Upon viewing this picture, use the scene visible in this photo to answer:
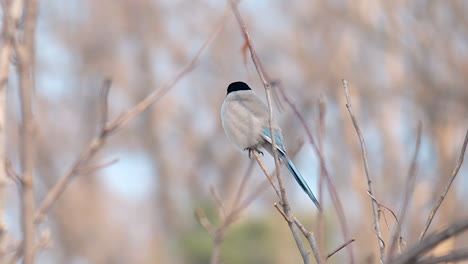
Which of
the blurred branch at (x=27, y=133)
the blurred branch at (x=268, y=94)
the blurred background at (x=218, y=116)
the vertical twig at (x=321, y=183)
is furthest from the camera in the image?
the blurred background at (x=218, y=116)

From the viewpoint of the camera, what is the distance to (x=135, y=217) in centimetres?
1930

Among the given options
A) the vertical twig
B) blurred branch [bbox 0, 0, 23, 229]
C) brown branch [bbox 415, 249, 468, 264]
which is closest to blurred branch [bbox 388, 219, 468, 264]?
brown branch [bbox 415, 249, 468, 264]

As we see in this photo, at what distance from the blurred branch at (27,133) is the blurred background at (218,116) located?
17.7 feet

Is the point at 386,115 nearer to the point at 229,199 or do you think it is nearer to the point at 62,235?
the point at 229,199

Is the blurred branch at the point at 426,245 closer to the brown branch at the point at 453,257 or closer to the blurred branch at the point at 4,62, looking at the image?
the brown branch at the point at 453,257

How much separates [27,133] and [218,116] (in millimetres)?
15651

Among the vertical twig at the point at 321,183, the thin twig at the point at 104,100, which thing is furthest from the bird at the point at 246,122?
the vertical twig at the point at 321,183

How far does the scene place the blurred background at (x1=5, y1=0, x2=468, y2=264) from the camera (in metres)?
9.41

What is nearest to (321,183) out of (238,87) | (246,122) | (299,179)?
(299,179)

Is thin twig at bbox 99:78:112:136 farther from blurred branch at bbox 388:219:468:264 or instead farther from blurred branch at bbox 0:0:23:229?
blurred branch at bbox 388:219:468:264

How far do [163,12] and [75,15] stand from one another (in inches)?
92.5

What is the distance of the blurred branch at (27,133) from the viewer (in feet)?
3.43

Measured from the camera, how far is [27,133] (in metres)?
1.06

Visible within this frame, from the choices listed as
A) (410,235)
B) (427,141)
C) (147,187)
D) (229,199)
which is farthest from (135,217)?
(410,235)
